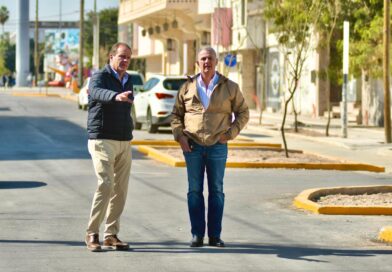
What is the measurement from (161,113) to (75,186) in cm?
1723

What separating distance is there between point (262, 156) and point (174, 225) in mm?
11433

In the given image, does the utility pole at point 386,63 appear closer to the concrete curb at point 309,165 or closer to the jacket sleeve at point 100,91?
the concrete curb at point 309,165

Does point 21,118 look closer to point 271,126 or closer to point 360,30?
point 271,126

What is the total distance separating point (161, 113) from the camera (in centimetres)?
3575

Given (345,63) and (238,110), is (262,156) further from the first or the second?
(238,110)

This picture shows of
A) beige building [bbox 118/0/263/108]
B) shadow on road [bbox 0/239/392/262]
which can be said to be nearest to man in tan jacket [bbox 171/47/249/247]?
shadow on road [bbox 0/239/392/262]

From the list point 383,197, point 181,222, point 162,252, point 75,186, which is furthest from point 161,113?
point 162,252

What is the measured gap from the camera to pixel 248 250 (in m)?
11.6

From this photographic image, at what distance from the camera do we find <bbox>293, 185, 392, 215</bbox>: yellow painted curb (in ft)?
48.8

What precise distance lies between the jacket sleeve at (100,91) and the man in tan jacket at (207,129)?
74cm

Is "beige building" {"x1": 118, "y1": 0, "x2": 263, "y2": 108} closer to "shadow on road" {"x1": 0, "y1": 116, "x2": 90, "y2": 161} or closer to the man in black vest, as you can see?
"shadow on road" {"x1": 0, "y1": 116, "x2": 90, "y2": 161}

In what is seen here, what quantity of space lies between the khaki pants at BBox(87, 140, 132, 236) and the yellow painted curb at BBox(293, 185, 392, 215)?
3.93 m

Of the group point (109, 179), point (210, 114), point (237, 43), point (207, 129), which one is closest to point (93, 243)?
point (109, 179)

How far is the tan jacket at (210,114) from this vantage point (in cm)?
1166
